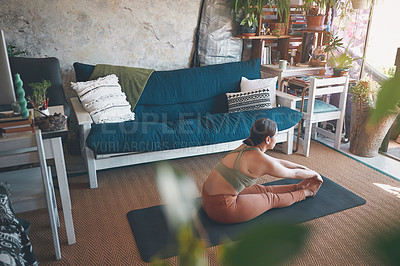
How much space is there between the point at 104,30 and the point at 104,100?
0.92m

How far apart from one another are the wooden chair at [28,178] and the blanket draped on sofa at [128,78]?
1.33m

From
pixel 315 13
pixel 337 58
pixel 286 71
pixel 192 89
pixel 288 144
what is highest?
pixel 315 13

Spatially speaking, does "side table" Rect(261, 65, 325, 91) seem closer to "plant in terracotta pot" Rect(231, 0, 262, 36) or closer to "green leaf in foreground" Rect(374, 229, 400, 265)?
"plant in terracotta pot" Rect(231, 0, 262, 36)

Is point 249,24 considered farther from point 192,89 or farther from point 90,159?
point 90,159

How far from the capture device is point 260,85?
3.61 metres

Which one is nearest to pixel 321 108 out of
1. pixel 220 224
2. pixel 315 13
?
pixel 315 13

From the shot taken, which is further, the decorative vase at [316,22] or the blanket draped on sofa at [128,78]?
the decorative vase at [316,22]

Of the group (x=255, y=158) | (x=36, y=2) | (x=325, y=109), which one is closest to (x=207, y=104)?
(x=325, y=109)

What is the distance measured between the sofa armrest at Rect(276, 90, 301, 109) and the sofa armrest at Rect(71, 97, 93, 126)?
1904mm

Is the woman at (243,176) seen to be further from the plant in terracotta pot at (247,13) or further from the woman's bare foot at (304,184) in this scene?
the plant in terracotta pot at (247,13)

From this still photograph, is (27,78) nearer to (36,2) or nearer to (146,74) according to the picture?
(36,2)

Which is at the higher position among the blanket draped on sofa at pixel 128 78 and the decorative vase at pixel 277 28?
the decorative vase at pixel 277 28

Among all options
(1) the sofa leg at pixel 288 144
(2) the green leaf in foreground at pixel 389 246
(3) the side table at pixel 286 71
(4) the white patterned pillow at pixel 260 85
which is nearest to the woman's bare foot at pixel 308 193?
(1) the sofa leg at pixel 288 144

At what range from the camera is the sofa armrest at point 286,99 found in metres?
3.55
